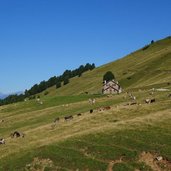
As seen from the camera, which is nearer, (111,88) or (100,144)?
(100,144)

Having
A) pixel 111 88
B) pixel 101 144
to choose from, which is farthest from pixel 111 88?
pixel 101 144

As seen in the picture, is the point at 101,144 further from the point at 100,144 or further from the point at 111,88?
the point at 111,88

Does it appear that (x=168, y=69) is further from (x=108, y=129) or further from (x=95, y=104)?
(x=108, y=129)

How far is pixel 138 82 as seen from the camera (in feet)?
641

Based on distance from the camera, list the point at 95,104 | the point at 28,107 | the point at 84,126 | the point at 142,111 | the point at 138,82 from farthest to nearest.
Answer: the point at 138,82
the point at 28,107
the point at 95,104
the point at 142,111
the point at 84,126

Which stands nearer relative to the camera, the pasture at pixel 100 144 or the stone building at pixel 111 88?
the pasture at pixel 100 144

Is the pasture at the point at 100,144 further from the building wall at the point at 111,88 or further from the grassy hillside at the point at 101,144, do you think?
the building wall at the point at 111,88

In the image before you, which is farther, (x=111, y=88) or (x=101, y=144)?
(x=111, y=88)

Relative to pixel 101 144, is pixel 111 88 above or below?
above

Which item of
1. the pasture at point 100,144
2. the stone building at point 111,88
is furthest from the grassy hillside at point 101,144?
the stone building at point 111,88

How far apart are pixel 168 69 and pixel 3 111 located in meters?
92.1

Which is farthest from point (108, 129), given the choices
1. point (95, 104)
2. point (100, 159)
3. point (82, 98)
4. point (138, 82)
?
point (138, 82)

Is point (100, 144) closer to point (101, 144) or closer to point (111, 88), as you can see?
point (101, 144)

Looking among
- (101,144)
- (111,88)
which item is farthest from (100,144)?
(111,88)
